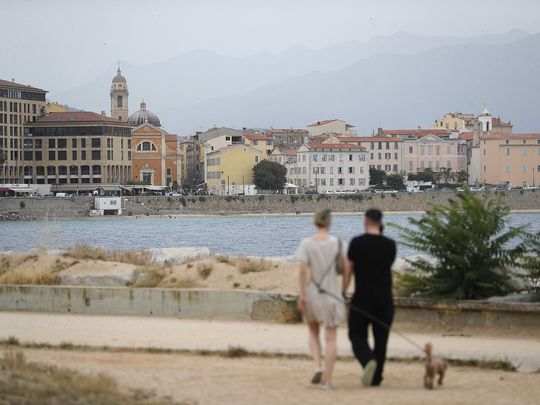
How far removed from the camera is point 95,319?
1597 cm

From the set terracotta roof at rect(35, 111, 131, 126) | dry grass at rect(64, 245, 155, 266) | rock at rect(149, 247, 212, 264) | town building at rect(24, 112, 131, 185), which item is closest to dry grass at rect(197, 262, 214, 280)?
dry grass at rect(64, 245, 155, 266)

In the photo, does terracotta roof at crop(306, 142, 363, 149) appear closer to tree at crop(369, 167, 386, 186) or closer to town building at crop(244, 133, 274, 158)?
tree at crop(369, 167, 386, 186)

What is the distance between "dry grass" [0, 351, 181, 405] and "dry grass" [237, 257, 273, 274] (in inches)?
266

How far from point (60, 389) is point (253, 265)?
8.16 metres

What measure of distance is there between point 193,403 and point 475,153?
12938 cm

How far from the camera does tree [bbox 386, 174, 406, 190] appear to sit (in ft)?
418

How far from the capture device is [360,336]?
10953mm

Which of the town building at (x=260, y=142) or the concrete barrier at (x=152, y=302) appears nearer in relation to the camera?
the concrete barrier at (x=152, y=302)

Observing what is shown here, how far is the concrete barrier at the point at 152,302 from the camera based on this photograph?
608 inches

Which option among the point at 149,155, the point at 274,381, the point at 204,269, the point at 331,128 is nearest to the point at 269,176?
the point at 149,155

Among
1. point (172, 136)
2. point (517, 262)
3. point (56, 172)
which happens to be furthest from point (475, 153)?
point (517, 262)

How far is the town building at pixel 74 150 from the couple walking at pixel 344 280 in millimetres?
110403

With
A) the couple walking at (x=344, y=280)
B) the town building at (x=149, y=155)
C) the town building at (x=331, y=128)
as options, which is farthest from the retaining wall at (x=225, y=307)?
the town building at (x=331, y=128)

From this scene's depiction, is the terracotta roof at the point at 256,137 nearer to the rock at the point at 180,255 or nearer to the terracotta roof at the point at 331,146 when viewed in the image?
the terracotta roof at the point at 331,146
